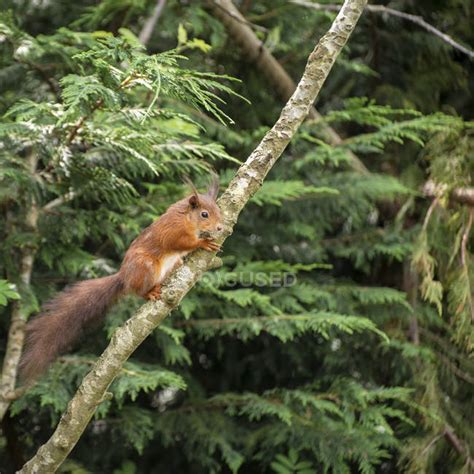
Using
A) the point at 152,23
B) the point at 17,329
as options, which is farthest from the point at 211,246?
the point at 152,23

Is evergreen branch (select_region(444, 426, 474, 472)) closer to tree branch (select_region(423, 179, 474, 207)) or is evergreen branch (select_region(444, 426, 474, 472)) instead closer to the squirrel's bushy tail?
tree branch (select_region(423, 179, 474, 207))

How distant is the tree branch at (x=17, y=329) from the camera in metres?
2.80

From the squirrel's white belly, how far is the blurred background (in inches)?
11.9

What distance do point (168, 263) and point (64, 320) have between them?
464mm

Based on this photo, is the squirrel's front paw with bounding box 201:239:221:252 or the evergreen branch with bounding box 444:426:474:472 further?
the evergreen branch with bounding box 444:426:474:472

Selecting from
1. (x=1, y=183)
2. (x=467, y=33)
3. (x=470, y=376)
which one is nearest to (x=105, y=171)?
(x=1, y=183)

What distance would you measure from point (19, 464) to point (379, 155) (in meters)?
2.71

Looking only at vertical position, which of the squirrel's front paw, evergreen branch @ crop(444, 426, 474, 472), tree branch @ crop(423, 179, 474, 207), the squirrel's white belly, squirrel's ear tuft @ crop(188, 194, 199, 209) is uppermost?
tree branch @ crop(423, 179, 474, 207)

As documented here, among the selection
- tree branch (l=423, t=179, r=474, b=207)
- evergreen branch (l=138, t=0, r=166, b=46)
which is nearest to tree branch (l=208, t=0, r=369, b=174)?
evergreen branch (l=138, t=0, r=166, b=46)

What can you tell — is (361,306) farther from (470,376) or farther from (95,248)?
(95,248)

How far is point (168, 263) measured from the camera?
2.86m

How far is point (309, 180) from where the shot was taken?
4012 millimetres

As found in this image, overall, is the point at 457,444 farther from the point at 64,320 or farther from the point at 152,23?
the point at 152,23

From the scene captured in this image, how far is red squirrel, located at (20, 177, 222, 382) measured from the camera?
100 inches
